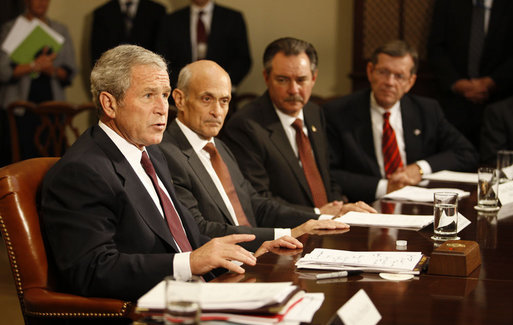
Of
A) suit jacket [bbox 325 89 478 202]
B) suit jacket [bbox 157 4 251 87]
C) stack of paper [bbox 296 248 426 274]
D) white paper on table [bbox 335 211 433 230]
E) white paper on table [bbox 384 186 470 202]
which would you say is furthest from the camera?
suit jacket [bbox 157 4 251 87]

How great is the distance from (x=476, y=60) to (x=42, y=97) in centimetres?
354

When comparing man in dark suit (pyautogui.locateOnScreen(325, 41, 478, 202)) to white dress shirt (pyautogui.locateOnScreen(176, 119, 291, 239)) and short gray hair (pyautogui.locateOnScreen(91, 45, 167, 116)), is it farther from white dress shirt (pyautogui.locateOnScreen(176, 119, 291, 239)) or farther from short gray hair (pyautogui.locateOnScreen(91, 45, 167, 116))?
short gray hair (pyautogui.locateOnScreen(91, 45, 167, 116))

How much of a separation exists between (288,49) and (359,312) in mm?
2285

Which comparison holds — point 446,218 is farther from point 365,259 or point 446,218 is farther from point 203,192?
point 203,192

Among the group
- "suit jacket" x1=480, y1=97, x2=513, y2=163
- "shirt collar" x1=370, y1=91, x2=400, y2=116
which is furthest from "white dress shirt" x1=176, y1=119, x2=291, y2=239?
"suit jacket" x1=480, y1=97, x2=513, y2=163

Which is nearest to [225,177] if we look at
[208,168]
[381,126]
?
[208,168]

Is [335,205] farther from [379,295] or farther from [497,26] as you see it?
[497,26]

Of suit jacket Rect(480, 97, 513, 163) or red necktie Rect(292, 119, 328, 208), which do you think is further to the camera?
suit jacket Rect(480, 97, 513, 163)

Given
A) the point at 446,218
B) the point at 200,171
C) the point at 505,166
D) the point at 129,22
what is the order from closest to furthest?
the point at 446,218, the point at 200,171, the point at 505,166, the point at 129,22

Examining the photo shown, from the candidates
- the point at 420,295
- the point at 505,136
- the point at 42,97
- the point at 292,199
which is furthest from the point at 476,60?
the point at 420,295

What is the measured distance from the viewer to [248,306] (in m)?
1.48

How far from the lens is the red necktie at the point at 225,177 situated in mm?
2898

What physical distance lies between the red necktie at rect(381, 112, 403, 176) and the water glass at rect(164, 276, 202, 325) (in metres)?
2.87

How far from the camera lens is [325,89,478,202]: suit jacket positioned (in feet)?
13.4
